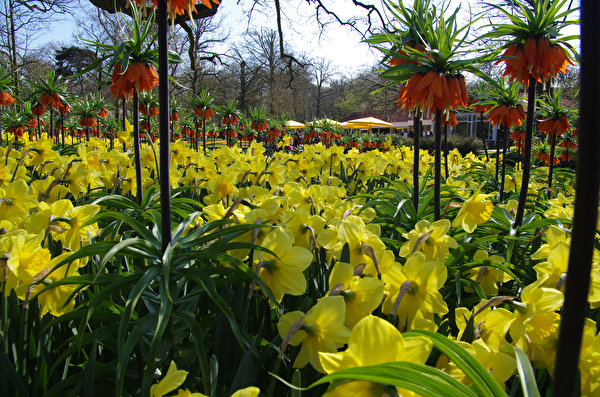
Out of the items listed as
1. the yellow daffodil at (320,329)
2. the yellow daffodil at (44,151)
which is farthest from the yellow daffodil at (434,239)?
the yellow daffodil at (44,151)

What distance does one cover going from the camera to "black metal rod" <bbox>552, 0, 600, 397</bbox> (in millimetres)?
325

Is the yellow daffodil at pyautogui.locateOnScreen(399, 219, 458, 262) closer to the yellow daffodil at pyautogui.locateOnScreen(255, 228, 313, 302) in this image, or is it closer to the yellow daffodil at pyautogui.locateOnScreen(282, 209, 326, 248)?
the yellow daffodil at pyautogui.locateOnScreen(282, 209, 326, 248)

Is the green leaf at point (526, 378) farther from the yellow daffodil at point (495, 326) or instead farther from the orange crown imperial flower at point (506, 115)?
the orange crown imperial flower at point (506, 115)

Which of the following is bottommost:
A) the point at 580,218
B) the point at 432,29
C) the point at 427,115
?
the point at 580,218

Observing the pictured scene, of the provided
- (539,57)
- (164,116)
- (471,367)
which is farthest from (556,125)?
(471,367)

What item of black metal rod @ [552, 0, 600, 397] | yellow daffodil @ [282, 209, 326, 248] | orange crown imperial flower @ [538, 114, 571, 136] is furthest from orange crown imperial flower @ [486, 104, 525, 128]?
black metal rod @ [552, 0, 600, 397]

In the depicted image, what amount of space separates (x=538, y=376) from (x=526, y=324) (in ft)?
0.71

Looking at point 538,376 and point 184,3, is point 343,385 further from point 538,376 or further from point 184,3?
point 184,3

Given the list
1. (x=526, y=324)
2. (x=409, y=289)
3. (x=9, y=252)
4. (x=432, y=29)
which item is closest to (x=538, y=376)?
(x=526, y=324)

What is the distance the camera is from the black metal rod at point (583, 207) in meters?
0.33

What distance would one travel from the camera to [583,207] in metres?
0.35

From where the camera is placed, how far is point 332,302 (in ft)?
2.59

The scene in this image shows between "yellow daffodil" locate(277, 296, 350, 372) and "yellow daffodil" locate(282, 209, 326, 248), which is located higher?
"yellow daffodil" locate(282, 209, 326, 248)

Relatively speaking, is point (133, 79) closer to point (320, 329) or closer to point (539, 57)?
point (320, 329)
